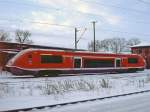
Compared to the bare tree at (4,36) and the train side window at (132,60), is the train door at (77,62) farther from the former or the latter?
the bare tree at (4,36)

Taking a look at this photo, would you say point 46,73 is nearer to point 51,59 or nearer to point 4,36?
point 51,59

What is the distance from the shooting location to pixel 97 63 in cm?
3972

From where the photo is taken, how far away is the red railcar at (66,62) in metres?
32.3

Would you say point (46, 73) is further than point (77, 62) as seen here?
No

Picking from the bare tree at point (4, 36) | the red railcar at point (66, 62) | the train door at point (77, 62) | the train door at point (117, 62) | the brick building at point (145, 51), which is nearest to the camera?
the red railcar at point (66, 62)

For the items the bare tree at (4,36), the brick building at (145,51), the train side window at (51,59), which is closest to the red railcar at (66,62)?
the train side window at (51,59)

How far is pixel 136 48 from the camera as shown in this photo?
218ft

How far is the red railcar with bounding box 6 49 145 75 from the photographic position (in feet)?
106

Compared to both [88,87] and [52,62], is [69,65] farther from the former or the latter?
[88,87]

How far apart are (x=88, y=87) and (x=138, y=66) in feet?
89.2

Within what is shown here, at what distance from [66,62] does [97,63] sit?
18.1 ft

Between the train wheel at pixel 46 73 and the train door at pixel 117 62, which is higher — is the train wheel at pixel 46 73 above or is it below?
below

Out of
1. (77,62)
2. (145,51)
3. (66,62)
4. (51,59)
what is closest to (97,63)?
(77,62)

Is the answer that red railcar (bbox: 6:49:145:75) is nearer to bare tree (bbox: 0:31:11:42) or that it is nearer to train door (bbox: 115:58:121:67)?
train door (bbox: 115:58:121:67)
